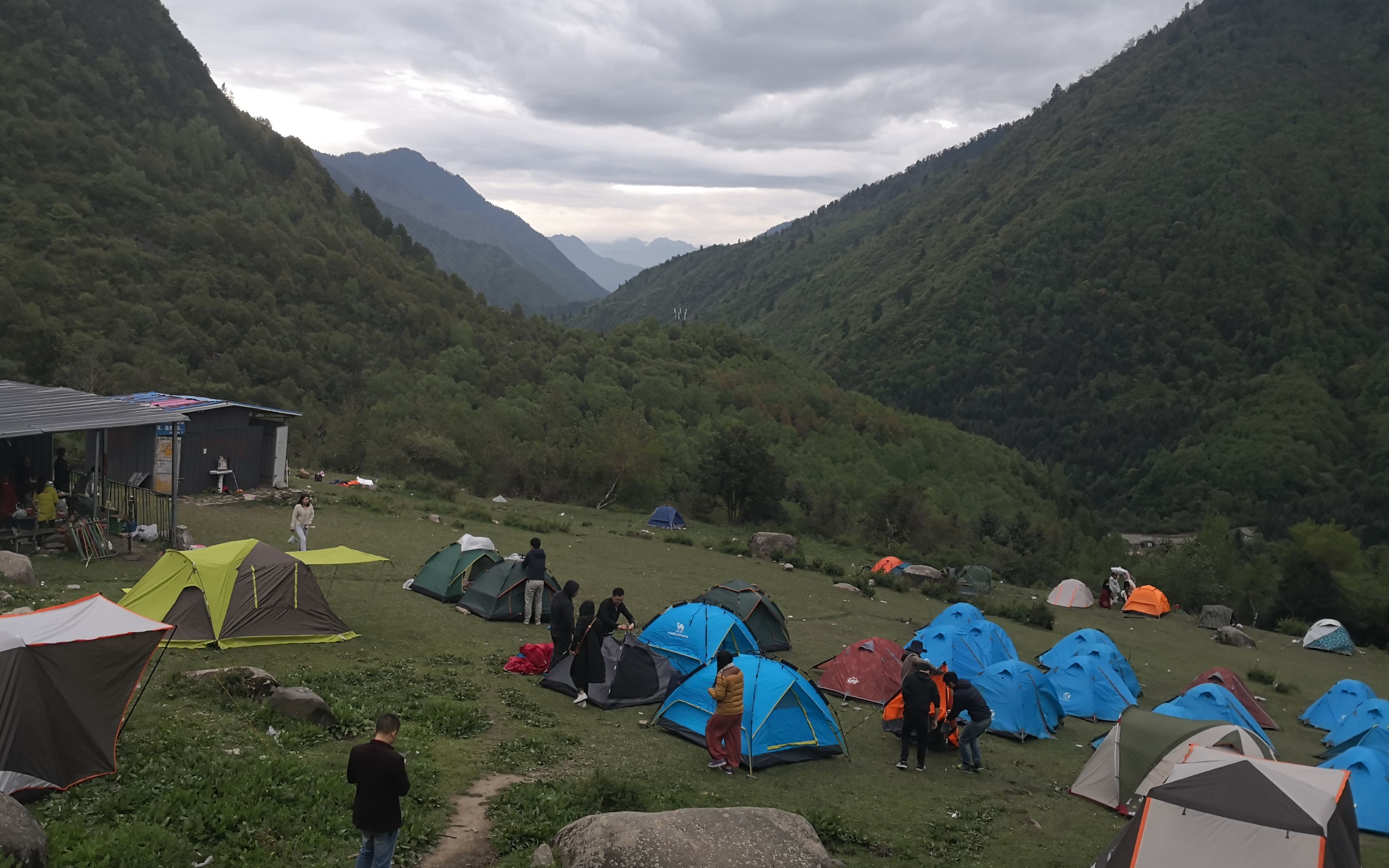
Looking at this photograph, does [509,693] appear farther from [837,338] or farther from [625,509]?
[837,338]

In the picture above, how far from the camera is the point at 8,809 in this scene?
21.6 feet

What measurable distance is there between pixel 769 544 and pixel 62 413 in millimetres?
23022

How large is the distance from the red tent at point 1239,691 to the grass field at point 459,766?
0.44 m

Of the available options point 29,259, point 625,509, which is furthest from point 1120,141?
point 29,259

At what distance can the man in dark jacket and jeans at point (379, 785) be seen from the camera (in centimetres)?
659

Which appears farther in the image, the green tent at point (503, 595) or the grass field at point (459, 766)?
the green tent at point (503, 595)

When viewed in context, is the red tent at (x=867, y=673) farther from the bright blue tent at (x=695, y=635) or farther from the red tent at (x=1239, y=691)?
the red tent at (x=1239, y=691)

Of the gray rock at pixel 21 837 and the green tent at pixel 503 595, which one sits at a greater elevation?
the gray rock at pixel 21 837

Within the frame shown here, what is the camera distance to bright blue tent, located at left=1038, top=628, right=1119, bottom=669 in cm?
1959

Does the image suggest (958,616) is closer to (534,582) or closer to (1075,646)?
(1075,646)

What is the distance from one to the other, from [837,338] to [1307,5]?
113760mm

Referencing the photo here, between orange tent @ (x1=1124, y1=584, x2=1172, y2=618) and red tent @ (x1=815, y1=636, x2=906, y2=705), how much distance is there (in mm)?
18921

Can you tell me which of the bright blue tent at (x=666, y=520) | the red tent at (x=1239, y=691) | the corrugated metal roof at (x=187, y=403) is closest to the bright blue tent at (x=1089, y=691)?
the red tent at (x=1239, y=691)

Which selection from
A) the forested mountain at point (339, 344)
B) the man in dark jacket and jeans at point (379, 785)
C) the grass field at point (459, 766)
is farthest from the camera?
the forested mountain at point (339, 344)
